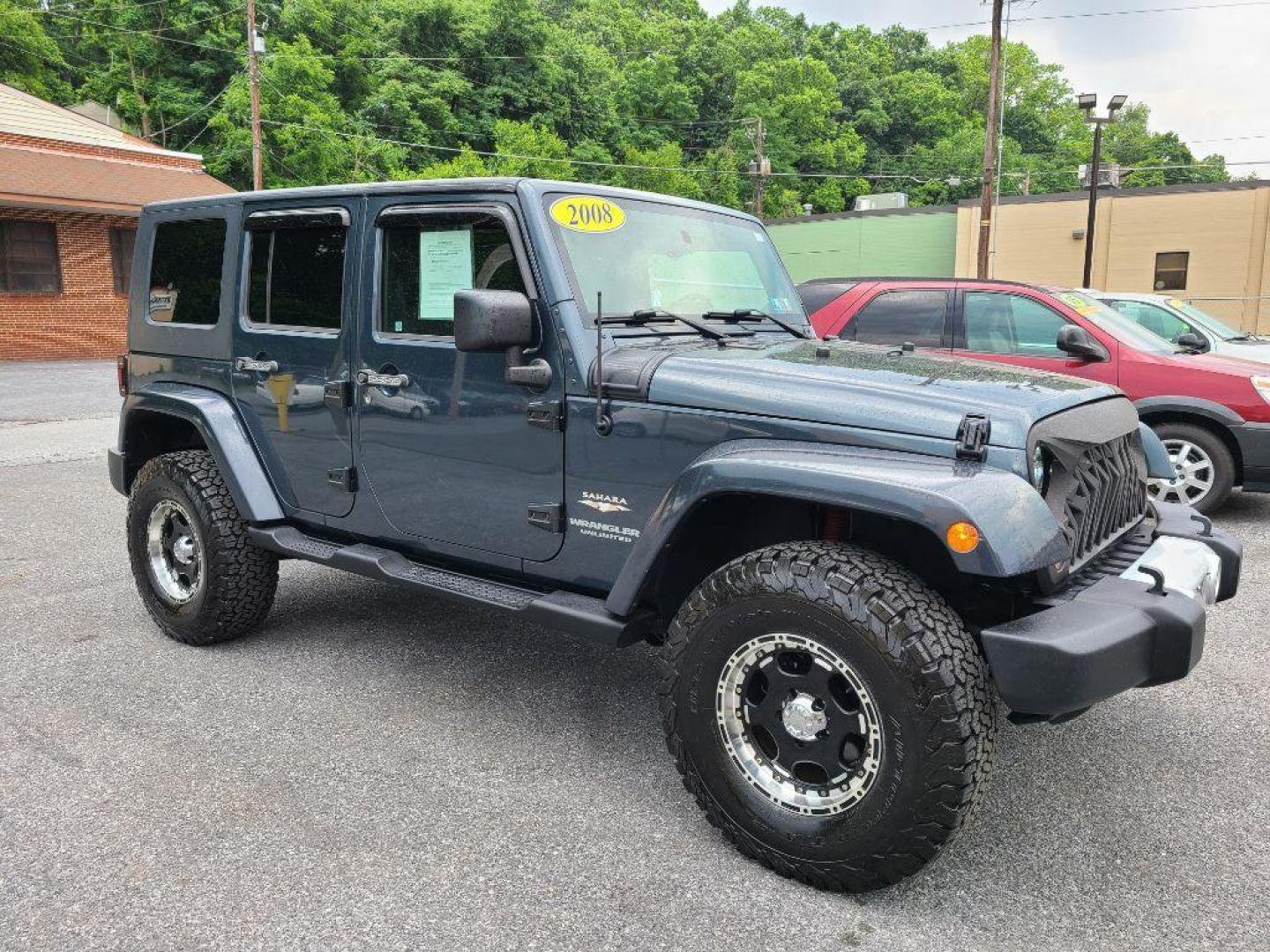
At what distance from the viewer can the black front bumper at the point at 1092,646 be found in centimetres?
228

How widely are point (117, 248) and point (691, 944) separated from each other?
2597 centimetres

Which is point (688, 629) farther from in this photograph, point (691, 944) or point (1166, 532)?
point (1166, 532)

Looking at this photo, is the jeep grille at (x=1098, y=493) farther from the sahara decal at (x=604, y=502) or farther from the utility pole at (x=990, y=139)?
the utility pole at (x=990, y=139)

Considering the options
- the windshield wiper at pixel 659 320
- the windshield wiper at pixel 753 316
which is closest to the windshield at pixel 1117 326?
the windshield wiper at pixel 753 316

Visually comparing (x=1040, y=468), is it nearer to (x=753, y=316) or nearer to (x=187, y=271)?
(x=753, y=316)

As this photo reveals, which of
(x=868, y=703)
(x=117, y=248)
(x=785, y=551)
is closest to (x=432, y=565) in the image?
(x=785, y=551)

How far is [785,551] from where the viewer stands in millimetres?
2617

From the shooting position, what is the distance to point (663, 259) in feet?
11.6

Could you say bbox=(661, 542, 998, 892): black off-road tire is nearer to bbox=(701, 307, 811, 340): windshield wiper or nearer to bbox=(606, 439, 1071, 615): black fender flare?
bbox=(606, 439, 1071, 615): black fender flare

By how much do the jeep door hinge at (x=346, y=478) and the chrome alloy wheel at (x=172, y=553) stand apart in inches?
36.7

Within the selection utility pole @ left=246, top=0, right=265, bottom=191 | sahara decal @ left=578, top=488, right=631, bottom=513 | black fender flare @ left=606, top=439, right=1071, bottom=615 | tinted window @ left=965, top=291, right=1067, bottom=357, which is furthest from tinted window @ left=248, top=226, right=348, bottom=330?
utility pole @ left=246, top=0, right=265, bottom=191

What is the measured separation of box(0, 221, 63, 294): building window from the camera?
861 inches

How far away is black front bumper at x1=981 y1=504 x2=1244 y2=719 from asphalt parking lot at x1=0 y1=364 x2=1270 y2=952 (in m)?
0.59

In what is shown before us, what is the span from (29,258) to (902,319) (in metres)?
22.2
